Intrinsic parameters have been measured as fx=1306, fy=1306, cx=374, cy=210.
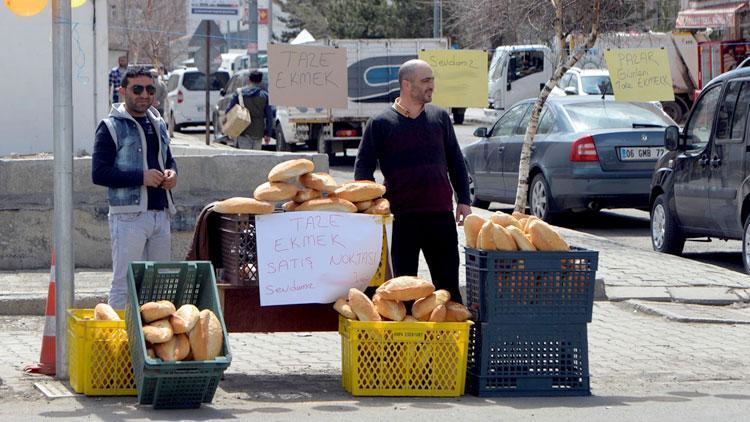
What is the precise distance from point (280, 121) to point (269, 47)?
1380 centimetres

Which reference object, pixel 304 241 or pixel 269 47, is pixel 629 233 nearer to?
pixel 269 47

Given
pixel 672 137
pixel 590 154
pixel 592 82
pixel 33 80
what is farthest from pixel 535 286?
pixel 592 82

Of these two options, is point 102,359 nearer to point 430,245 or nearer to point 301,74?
point 430,245

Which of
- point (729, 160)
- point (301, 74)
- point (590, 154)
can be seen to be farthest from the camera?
point (590, 154)

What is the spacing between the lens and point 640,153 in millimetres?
15086

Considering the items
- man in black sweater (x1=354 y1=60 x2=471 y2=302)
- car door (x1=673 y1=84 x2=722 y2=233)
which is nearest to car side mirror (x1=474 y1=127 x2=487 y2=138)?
car door (x1=673 y1=84 x2=722 y2=233)

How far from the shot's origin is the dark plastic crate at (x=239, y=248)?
736cm

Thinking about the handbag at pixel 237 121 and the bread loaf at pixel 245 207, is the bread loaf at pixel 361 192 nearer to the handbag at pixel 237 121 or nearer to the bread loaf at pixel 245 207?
the bread loaf at pixel 245 207

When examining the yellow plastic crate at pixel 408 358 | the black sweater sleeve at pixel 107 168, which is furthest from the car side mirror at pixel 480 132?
the yellow plastic crate at pixel 408 358

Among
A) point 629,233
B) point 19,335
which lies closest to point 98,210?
point 19,335

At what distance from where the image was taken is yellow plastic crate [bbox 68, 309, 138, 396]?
6992 millimetres

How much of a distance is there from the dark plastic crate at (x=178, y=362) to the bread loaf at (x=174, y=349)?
0.23ft

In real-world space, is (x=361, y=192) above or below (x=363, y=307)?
above

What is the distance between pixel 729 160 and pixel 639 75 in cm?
313
